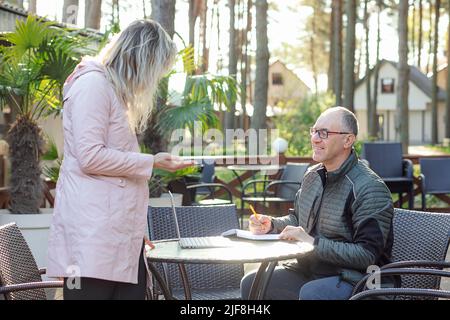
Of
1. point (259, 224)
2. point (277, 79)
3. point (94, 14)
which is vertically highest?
point (277, 79)

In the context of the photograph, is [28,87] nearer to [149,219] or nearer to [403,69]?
[149,219]

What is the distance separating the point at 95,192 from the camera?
10.9 ft

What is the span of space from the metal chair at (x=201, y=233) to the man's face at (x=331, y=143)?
3.25 feet

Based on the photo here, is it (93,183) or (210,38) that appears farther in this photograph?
(210,38)

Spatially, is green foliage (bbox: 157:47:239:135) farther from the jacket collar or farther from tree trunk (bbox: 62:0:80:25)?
the jacket collar

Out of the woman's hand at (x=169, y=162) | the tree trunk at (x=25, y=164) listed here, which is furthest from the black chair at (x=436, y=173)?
the woman's hand at (x=169, y=162)

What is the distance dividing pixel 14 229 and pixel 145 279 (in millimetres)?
700

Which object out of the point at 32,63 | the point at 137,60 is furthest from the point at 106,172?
the point at 32,63

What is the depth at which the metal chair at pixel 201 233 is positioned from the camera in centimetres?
504

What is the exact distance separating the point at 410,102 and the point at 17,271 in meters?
64.5

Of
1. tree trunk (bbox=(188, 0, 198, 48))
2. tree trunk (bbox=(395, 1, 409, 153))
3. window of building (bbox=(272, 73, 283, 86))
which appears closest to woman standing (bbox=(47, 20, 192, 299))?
tree trunk (bbox=(395, 1, 409, 153))
